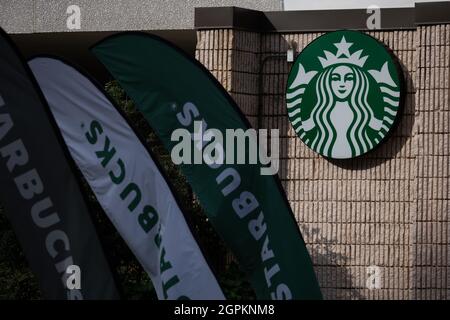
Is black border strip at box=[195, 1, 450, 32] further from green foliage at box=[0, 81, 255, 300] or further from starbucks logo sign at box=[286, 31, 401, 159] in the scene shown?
green foliage at box=[0, 81, 255, 300]

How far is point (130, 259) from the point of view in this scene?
14.7 metres

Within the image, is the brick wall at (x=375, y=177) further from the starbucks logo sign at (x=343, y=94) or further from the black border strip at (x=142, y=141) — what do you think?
the black border strip at (x=142, y=141)

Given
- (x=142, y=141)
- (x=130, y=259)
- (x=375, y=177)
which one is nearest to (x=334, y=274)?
(x=375, y=177)

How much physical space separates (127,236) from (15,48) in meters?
1.79

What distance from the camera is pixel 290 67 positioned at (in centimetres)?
1541

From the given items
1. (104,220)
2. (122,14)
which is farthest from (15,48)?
(122,14)

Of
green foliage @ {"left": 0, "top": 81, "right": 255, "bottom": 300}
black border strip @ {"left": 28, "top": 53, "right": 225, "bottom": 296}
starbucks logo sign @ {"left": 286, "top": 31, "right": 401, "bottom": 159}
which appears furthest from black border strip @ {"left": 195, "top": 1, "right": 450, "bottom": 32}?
black border strip @ {"left": 28, "top": 53, "right": 225, "bottom": 296}

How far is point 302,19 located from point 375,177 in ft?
8.28

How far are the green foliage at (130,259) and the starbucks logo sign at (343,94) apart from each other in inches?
75.9

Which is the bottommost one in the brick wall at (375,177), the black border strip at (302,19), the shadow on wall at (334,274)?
the shadow on wall at (334,274)

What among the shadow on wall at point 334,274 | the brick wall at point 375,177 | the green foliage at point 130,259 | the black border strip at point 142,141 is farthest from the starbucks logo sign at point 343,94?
the black border strip at point 142,141

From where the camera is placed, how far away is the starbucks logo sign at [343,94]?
14891 mm

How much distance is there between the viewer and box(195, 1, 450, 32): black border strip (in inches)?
592

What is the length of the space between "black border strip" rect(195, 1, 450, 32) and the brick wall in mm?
109
